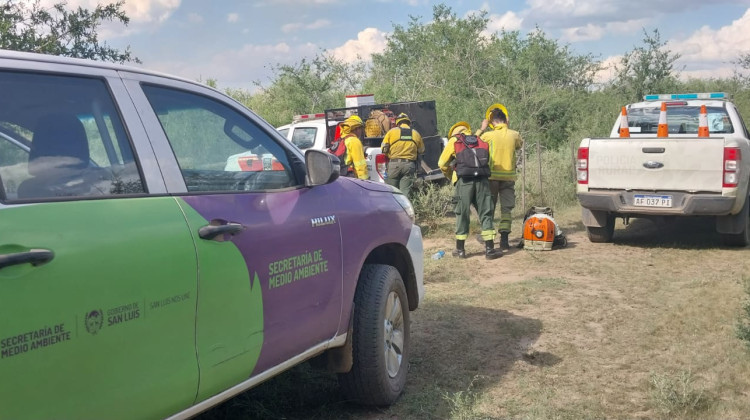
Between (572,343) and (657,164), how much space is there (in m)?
4.04

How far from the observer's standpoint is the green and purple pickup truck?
2.22m

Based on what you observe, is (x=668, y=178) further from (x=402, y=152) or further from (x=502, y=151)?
(x=402, y=152)

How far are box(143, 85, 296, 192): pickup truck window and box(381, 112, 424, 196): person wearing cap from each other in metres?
7.50

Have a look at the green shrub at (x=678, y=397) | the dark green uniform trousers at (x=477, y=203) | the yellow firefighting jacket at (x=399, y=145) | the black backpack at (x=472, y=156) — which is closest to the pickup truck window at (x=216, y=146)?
the green shrub at (x=678, y=397)

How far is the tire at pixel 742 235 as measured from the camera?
9117 millimetres

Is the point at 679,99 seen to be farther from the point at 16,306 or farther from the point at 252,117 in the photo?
the point at 16,306

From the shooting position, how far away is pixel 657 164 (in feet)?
29.2

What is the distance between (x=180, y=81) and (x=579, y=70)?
24998mm

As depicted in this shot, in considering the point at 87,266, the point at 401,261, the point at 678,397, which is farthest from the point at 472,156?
the point at 87,266

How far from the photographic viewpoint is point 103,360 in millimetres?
2383

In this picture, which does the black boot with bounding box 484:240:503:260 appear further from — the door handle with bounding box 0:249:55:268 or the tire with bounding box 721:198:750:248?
the door handle with bounding box 0:249:55:268

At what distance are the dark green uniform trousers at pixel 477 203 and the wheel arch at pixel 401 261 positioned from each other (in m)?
4.28

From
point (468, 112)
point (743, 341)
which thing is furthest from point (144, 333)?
point (468, 112)

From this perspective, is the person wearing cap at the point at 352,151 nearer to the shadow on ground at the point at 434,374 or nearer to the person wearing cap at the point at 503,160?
the person wearing cap at the point at 503,160
